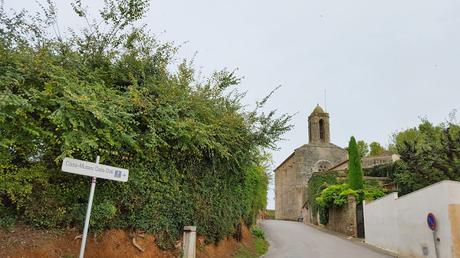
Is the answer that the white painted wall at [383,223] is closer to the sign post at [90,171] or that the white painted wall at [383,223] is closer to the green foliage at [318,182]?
the green foliage at [318,182]

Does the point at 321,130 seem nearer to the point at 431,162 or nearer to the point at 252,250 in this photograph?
the point at 431,162

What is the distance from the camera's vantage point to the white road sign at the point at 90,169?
5.62 m

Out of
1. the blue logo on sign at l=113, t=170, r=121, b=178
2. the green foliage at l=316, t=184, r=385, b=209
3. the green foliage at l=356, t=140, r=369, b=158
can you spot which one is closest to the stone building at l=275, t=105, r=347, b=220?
the green foliage at l=356, t=140, r=369, b=158

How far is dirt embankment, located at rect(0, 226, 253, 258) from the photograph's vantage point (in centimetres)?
662

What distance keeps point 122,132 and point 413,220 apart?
11.9m

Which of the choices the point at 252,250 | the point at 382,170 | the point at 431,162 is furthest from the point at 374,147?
the point at 252,250

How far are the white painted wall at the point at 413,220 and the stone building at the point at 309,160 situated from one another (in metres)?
30.2

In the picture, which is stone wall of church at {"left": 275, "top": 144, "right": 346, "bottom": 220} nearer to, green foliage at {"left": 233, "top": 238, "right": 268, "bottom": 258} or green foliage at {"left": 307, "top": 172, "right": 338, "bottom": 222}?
green foliage at {"left": 307, "top": 172, "right": 338, "bottom": 222}

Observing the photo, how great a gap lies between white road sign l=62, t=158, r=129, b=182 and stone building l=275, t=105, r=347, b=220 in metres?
44.5

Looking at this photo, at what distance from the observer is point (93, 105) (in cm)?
736

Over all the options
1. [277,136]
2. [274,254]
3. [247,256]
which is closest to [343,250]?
[274,254]

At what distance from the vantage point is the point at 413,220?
46.4 feet

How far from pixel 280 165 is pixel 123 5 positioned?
49776 mm

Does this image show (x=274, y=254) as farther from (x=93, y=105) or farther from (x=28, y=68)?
(x=28, y=68)
